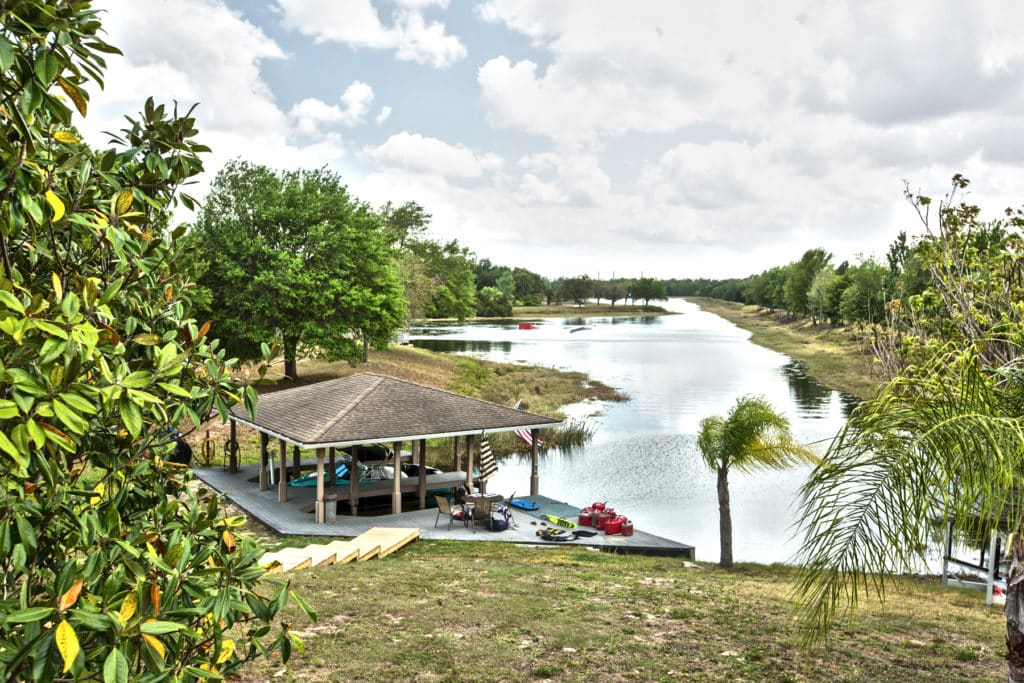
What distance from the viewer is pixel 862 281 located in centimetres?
7000

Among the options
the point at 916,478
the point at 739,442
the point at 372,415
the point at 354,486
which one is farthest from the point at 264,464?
the point at 916,478

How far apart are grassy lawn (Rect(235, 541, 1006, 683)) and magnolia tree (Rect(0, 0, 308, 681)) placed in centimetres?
347

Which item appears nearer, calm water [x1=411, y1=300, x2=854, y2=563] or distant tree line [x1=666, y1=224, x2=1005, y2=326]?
calm water [x1=411, y1=300, x2=854, y2=563]

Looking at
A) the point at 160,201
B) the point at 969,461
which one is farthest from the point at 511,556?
the point at 160,201

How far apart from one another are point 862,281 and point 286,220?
55.1 m

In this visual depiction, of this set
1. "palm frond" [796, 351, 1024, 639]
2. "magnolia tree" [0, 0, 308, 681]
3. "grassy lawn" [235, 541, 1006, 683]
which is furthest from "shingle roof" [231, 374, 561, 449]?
"magnolia tree" [0, 0, 308, 681]

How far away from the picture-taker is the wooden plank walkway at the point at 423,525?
16906 mm

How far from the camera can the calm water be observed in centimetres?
2105

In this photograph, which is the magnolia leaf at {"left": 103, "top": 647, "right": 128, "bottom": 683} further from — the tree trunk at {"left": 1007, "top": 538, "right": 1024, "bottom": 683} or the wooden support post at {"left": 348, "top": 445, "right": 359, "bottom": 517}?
the wooden support post at {"left": 348, "top": 445, "right": 359, "bottom": 517}

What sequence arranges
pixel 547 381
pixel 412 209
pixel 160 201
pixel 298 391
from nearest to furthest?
pixel 160 201, pixel 298 391, pixel 547 381, pixel 412 209

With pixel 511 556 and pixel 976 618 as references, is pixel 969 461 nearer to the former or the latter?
pixel 976 618

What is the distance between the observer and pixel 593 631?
9039 mm

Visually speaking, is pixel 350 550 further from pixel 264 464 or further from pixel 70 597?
pixel 70 597

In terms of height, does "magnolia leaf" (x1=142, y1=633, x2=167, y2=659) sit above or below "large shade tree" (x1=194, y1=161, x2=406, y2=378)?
below
